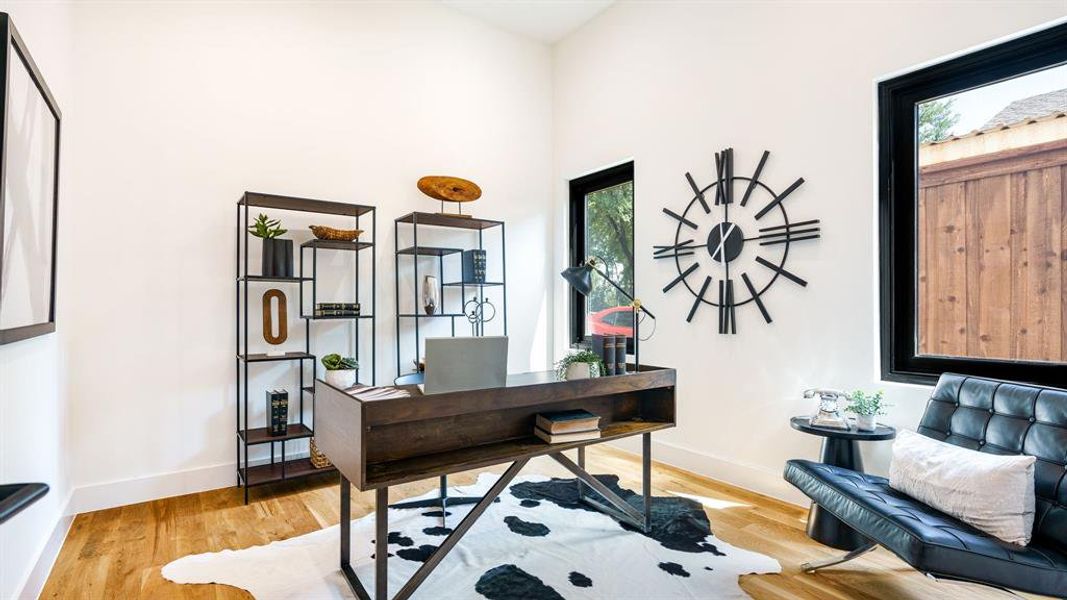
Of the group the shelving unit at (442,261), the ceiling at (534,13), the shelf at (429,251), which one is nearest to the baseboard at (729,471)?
the shelving unit at (442,261)

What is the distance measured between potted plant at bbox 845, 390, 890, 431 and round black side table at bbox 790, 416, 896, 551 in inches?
1.3

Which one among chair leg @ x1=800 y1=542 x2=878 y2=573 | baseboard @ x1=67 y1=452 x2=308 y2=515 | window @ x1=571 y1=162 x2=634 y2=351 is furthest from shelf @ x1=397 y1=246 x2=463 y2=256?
chair leg @ x1=800 y1=542 x2=878 y2=573

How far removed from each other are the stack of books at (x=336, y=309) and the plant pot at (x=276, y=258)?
298 mm

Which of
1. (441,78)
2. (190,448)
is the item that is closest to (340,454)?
(190,448)

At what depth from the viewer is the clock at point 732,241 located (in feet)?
10.1

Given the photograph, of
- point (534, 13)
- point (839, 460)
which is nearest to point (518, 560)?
point (839, 460)

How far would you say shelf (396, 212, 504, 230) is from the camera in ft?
12.4

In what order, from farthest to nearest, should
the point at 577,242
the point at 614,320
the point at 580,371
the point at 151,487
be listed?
the point at 577,242, the point at 614,320, the point at 151,487, the point at 580,371

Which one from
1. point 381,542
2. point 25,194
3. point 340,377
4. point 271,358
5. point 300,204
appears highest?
point 300,204

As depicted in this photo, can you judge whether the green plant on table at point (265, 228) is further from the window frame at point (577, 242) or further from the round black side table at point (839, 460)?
the round black side table at point (839, 460)

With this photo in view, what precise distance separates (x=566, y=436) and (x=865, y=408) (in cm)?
143

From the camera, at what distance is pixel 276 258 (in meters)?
3.17

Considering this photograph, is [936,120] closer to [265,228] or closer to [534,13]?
[534,13]

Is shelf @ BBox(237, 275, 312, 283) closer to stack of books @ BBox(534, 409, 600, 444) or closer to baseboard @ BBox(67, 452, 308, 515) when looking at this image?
baseboard @ BBox(67, 452, 308, 515)
